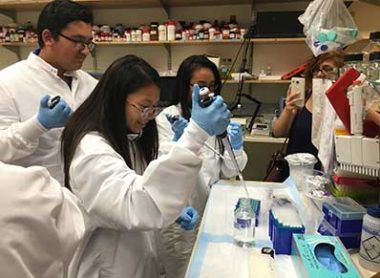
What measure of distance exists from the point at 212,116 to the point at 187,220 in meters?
0.46

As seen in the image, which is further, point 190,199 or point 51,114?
point 190,199

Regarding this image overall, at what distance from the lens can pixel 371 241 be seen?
85 centimetres

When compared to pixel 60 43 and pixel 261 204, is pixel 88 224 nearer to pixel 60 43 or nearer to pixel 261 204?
pixel 261 204

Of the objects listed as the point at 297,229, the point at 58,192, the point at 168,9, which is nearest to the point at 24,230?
the point at 58,192

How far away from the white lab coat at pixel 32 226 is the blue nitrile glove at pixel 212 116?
18.8 inches

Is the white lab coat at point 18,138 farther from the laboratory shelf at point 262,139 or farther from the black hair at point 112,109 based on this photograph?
the laboratory shelf at point 262,139

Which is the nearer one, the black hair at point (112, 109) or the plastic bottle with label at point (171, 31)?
the black hair at point (112, 109)

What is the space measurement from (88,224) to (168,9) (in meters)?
2.53

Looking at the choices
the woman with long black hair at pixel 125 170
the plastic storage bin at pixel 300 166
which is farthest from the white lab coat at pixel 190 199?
the plastic storage bin at pixel 300 166

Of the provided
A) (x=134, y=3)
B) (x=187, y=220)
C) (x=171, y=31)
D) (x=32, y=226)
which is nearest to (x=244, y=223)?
(x=187, y=220)

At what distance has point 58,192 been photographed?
53cm

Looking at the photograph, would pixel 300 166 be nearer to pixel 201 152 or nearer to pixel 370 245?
pixel 201 152

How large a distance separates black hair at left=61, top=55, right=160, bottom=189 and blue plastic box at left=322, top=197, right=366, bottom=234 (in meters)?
0.65

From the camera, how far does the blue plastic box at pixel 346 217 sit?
3.07ft
